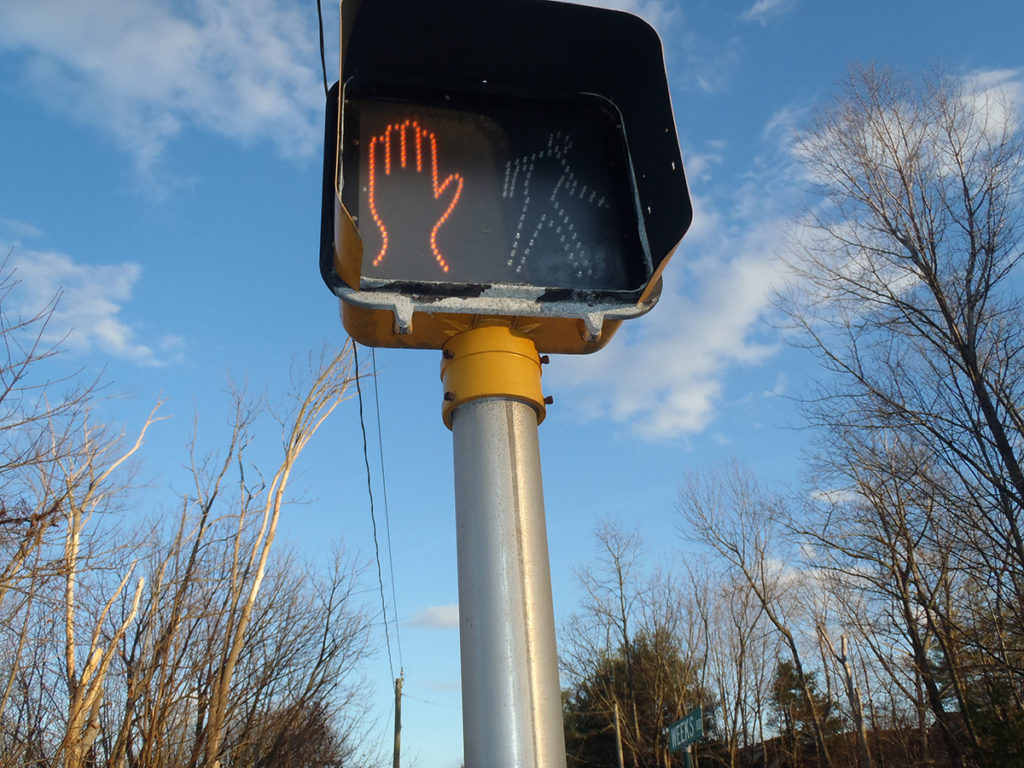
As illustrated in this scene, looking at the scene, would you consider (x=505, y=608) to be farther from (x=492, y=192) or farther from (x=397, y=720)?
(x=397, y=720)

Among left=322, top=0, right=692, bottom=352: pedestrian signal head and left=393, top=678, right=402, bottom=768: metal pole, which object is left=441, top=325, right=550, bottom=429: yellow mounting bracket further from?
left=393, top=678, right=402, bottom=768: metal pole

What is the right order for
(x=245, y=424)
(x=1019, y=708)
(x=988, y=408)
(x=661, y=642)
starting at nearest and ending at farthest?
(x=988, y=408), (x=245, y=424), (x=1019, y=708), (x=661, y=642)

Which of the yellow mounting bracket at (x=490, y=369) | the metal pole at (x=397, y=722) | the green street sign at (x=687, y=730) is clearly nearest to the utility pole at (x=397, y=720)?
the metal pole at (x=397, y=722)

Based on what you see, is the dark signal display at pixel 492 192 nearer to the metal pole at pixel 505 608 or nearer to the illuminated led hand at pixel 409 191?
the illuminated led hand at pixel 409 191

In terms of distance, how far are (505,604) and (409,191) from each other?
71cm

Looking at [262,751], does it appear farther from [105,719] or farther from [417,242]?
[417,242]

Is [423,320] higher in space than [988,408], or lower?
lower

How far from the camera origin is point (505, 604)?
3.53 ft

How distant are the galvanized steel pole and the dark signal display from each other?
0.28 meters

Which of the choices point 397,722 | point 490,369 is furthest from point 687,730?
point 397,722

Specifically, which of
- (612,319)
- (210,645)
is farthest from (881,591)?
(612,319)

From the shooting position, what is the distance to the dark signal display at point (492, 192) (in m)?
1.32

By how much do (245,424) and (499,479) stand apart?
1238 centimetres

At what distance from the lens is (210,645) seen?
707 cm
